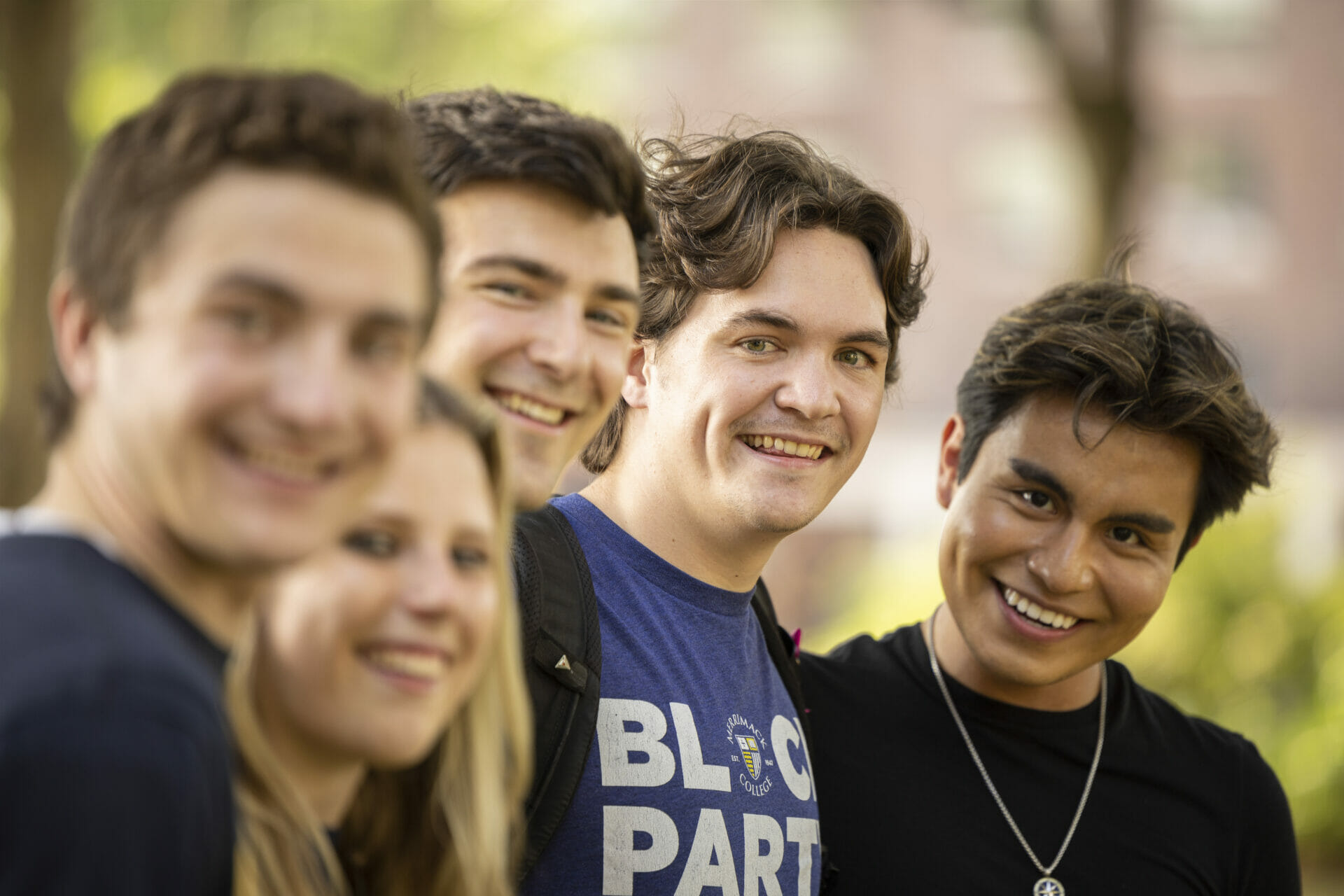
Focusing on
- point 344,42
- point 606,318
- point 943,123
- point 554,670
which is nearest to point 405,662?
point 554,670

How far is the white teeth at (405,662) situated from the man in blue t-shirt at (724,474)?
0.76 metres

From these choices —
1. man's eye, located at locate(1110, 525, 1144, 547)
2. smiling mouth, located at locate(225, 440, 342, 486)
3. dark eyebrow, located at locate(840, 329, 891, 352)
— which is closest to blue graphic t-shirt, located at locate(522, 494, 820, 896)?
dark eyebrow, located at locate(840, 329, 891, 352)

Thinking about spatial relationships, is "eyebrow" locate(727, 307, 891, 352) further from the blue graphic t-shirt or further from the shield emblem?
the shield emblem

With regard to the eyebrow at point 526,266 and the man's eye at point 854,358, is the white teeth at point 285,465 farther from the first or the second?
the man's eye at point 854,358

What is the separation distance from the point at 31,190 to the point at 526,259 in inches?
237

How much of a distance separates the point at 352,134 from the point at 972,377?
A: 241 cm

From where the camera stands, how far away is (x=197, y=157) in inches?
60.2

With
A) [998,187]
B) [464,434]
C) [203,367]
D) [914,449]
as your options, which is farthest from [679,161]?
[998,187]

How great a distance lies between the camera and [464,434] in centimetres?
199

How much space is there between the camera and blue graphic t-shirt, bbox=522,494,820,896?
252 centimetres

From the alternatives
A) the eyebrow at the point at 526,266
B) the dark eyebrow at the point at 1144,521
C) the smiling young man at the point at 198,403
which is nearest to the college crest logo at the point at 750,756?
the eyebrow at the point at 526,266

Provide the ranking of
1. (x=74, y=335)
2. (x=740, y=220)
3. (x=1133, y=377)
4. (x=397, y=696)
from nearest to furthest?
(x=74, y=335), (x=397, y=696), (x=740, y=220), (x=1133, y=377)

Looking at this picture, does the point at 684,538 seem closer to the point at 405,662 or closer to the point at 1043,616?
the point at 1043,616

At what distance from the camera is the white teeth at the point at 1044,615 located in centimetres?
338
